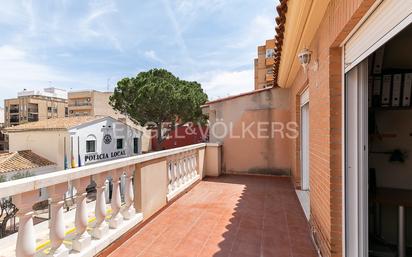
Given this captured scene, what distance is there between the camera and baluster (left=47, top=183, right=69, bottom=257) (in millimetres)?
2195

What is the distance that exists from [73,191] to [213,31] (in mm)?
7752

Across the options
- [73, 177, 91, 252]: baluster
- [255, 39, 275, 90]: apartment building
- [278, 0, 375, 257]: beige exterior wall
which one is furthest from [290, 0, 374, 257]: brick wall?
[255, 39, 275, 90]: apartment building

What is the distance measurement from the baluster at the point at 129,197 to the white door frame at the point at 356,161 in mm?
2862

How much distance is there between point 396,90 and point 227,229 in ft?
10.2

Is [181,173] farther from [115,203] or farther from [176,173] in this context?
[115,203]

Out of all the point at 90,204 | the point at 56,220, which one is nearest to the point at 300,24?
the point at 56,220

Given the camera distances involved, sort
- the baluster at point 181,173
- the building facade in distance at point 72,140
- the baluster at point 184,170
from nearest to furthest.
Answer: the baluster at point 181,173
the baluster at point 184,170
the building facade in distance at point 72,140

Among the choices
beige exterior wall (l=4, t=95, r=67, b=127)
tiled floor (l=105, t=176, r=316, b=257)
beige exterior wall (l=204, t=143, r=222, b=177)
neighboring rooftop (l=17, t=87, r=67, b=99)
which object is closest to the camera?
tiled floor (l=105, t=176, r=316, b=257)

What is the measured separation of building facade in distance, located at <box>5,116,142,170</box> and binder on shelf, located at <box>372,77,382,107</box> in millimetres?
25113

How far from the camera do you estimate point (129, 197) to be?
137 inches

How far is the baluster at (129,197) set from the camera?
3453 mm

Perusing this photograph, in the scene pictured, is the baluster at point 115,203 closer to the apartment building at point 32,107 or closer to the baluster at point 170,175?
the baluster at point 170,175

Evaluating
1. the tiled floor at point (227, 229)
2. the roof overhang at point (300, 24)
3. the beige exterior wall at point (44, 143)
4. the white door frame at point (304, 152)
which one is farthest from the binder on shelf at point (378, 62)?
the beige exterior wall at point (44, 143)

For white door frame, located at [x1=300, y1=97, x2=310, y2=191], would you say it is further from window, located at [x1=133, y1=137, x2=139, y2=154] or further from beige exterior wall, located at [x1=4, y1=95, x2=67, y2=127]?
beige exterior wall, located at [x1=4, y1=95, x2=67, y2=127]
